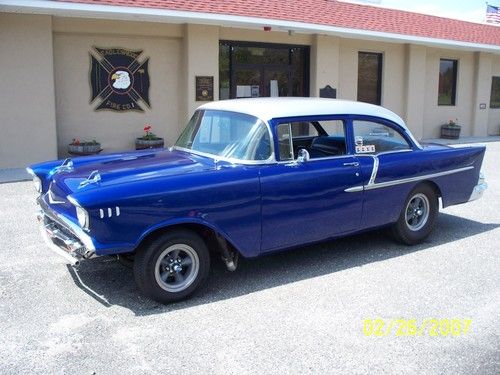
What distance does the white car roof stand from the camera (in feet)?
15.6

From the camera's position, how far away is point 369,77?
15.8 m

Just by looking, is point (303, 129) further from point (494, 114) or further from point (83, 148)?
point (494, 114)

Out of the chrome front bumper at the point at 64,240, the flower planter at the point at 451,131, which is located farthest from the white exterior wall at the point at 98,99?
the flower planter at the point at 451,131

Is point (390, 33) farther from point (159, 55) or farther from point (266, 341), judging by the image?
point (266, 341)

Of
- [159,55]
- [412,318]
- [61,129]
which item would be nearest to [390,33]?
[159,55]

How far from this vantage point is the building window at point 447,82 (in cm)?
1772

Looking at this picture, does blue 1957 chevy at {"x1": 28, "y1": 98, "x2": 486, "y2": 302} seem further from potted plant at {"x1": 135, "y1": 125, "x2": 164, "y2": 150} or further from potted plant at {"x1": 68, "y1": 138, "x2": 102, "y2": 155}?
potted plant at {"x1": 135, "y1": 125, "x2": 164, "y2": 150}

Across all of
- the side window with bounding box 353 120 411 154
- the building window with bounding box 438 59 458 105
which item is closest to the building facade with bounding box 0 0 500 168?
the building window with bounding box 438 59 458 105

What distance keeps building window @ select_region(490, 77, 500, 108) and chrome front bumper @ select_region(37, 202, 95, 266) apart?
18.8 m

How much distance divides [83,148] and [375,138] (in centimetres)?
715

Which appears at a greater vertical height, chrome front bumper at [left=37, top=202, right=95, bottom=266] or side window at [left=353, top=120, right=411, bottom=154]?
side window at [left=353, top=120, right=411, bottom=154]

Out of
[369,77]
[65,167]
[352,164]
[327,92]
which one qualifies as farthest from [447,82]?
[65,167]

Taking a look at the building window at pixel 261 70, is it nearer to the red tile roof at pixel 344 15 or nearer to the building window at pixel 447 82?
the red tile roof at pixel 344 15

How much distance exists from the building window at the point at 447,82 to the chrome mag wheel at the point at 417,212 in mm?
13255
